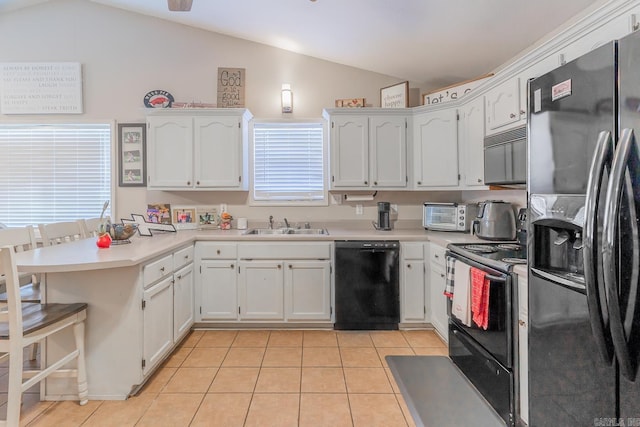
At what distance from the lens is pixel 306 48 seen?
3.64m

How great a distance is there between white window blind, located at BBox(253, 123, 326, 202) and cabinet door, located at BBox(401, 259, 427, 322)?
1.27 m

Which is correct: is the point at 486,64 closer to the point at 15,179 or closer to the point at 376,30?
the point at 376,30

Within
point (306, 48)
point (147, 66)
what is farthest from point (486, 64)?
point (147, 66)

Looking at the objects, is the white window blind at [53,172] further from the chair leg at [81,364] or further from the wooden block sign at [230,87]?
the chair leg at [81,364]

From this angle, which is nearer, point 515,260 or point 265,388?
point 515,260

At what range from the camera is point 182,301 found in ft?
9.52

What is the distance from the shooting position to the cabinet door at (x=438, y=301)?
9.32 feet

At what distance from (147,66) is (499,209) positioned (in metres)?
3.88

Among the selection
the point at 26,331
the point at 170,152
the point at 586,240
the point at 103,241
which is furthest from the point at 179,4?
the point at 586,240

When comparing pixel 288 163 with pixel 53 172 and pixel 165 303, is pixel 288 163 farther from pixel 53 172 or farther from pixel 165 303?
pixel 53 172

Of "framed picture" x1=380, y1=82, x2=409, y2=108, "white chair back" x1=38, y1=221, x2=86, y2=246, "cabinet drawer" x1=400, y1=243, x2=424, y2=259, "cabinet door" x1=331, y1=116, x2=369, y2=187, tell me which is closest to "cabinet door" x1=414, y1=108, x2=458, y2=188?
"framed picture" x1=380, y1=82, x2=409, y2=108

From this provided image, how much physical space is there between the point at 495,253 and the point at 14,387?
2800mm

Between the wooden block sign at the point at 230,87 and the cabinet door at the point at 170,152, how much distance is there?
511 mm

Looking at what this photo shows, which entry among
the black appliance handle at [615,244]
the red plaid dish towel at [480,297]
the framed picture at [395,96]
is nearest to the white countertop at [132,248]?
the red plaid dish towel at [480,297]
